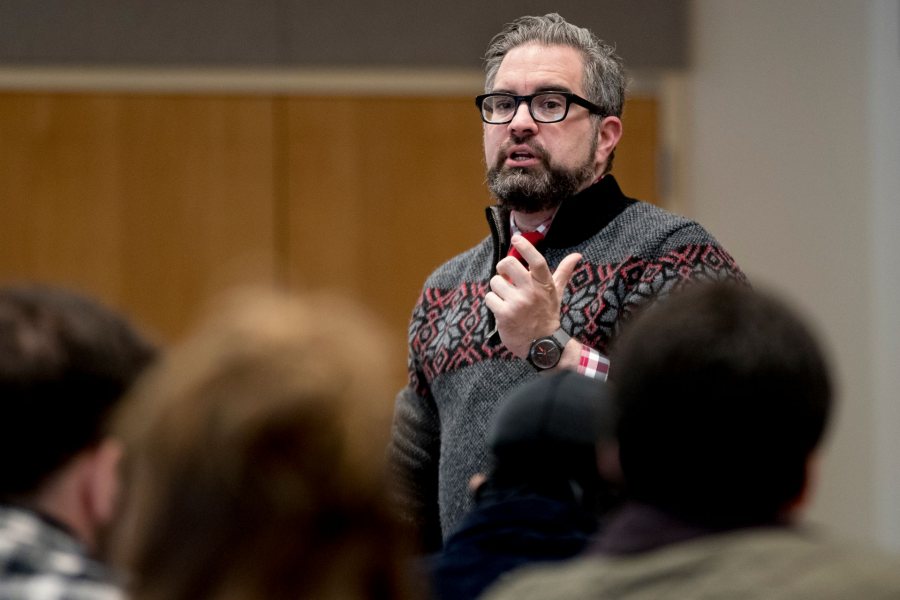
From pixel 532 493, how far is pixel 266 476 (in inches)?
17.7

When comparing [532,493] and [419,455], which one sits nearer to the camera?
[532,493]

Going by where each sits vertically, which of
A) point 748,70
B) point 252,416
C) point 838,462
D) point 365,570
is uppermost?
point 748,70

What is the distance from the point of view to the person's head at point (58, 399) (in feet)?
3.61

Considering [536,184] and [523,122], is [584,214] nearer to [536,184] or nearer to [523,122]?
[536,184]

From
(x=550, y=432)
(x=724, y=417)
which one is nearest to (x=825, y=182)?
(x=550, y=432)

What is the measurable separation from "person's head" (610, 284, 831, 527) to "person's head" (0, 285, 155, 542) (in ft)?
1.56

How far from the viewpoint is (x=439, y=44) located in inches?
164

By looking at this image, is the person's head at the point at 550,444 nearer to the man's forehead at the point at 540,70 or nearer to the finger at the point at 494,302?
the finger at the point at 494,302

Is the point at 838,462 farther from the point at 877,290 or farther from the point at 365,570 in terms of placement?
the point at 365,570

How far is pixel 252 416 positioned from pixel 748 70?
3.58m

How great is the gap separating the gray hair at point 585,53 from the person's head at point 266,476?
1534 mm

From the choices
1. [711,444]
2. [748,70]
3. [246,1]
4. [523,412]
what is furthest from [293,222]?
[711,444]

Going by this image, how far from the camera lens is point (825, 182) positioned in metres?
3.99

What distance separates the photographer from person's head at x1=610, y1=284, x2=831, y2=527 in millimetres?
1045
